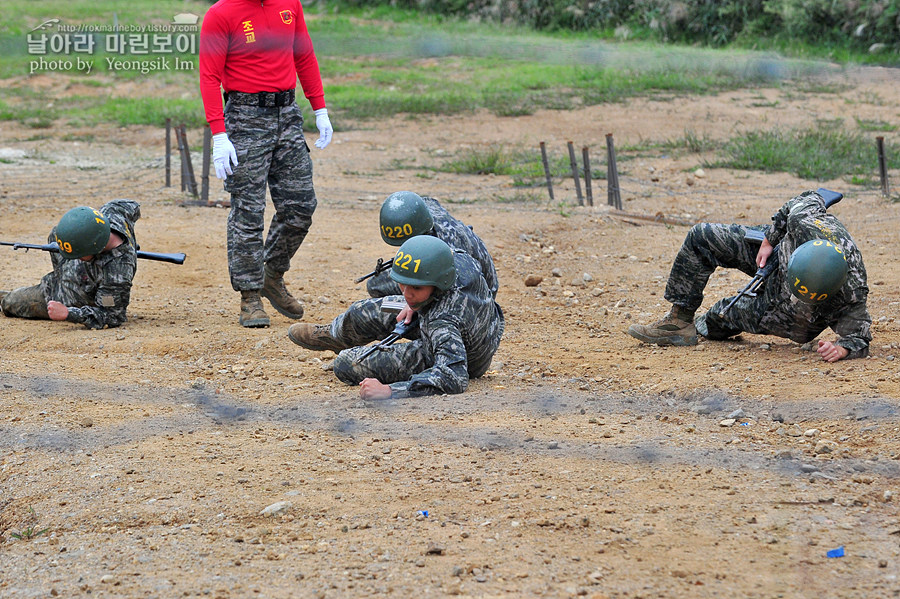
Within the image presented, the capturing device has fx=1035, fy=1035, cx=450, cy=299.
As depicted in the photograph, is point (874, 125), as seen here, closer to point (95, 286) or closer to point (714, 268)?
point (714, 268)

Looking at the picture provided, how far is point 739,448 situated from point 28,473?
262cm

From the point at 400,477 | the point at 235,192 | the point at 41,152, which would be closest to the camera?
the point at 400,477

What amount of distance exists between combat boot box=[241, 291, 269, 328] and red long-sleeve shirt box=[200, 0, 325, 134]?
3.20 ft

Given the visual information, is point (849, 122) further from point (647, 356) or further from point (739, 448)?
point (739, 448)

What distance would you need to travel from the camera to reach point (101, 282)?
607 centimetres

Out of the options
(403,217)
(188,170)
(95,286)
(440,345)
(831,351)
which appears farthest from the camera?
(188,170)

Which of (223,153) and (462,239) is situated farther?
(223,153)

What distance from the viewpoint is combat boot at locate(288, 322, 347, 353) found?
5187 millimetres

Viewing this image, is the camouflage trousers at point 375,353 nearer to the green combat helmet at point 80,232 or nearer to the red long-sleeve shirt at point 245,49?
the red long-sleeve shirt at point 245,49

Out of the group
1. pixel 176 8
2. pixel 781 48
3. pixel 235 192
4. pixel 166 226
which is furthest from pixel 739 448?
pixel 176 8

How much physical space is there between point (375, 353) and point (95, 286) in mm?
2305

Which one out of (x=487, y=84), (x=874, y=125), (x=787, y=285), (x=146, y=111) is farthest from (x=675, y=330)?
(x=487, y=84)

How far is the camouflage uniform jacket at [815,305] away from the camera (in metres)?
5.00

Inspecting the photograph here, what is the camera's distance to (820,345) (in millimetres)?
5004
